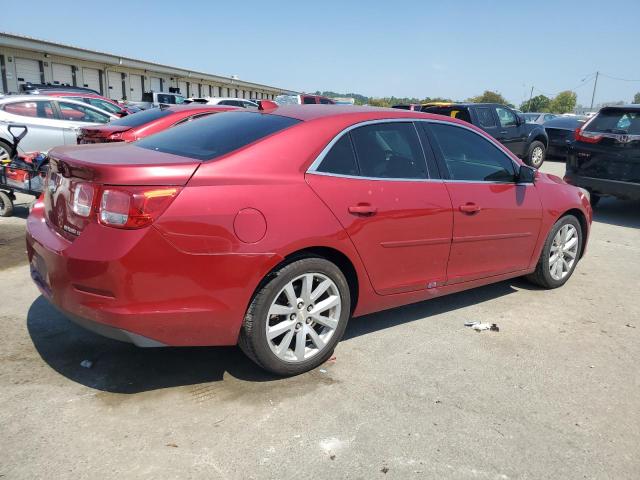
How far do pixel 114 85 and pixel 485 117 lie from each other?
1532 inches

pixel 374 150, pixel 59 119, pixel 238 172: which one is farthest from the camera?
pixel 59 119

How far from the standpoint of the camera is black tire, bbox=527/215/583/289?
489 cm

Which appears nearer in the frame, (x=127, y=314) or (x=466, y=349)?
(x=127, y=314)

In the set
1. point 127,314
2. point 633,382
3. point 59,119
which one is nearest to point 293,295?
point 127,314

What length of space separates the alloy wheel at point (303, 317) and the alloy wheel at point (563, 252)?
2.73m

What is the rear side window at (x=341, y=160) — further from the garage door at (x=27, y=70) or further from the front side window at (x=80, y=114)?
the garage door at (x=27, y=70)

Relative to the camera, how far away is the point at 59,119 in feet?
33.5

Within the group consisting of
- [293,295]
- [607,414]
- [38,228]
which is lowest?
[607,414]

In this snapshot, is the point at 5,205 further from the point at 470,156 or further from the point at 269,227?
the point at 470,156

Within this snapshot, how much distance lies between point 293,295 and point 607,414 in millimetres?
1938

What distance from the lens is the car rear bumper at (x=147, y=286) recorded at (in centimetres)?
260

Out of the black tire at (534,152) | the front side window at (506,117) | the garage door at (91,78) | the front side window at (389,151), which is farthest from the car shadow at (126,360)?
the garage door at (91,78)

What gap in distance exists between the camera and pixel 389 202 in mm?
3463

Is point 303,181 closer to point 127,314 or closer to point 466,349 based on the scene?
point 127,314
